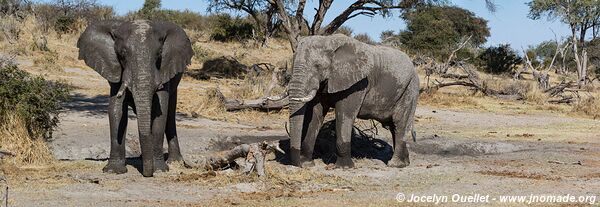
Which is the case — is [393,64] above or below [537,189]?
above

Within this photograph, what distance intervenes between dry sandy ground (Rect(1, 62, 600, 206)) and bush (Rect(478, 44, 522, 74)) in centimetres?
2382

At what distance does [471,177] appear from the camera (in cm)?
1078

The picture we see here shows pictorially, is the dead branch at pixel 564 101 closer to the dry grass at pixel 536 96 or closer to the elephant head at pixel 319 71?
the dry grass at pixel 536 96

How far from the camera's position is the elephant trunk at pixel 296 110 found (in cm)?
1096

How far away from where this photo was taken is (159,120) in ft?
33.6

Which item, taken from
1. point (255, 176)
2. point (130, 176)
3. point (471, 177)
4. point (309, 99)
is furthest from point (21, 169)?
point (471, 177)

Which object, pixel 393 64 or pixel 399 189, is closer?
pixel 399 189

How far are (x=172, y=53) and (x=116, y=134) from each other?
49.0 inches

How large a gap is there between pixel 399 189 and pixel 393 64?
269 cm

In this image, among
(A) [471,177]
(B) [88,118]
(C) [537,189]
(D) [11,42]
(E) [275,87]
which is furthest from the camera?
(D) [11,42]

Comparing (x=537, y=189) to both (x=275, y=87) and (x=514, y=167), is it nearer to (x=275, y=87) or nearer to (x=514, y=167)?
(x=514, y=167)

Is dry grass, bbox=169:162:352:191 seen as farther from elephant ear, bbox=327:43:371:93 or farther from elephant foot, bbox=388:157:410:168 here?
elephant foot, bbox=388:157:410:168

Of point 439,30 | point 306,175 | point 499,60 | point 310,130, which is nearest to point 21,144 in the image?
point 306,175

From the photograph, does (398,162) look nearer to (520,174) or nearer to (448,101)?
(520,174)
